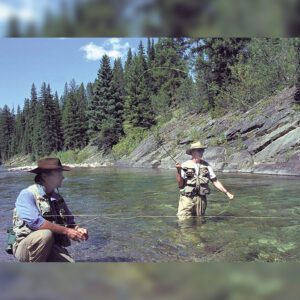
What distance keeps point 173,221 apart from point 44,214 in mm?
3886

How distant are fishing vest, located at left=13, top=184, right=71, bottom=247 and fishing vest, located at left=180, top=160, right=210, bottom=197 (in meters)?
2.98

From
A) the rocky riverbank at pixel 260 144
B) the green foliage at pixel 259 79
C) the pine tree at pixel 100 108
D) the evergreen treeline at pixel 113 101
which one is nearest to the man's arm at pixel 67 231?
the evergreen treeline at pixel 113 101

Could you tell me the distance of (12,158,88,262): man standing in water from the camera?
3061mm

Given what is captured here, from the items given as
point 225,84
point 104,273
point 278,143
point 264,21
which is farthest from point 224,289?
point 278,143

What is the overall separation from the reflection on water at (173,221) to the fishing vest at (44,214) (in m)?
1.08

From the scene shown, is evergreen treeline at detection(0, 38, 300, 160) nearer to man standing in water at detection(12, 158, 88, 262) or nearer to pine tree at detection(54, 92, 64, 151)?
pine tree at detection(54, 92, 64, 151)

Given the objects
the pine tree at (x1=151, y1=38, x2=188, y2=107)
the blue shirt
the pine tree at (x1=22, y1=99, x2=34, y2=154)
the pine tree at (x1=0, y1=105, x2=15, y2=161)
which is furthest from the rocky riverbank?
Answer: the pine tree at (x1=0, y1=105, x2=15, y2=161)

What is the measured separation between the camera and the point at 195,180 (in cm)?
612

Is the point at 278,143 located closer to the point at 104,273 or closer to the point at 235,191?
the point at 235,191

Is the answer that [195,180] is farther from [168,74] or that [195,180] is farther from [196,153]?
[168,74]

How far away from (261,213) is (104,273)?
23.0ft

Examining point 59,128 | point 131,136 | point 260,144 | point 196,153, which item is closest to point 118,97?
point 59,128

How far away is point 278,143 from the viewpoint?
48.6 ft

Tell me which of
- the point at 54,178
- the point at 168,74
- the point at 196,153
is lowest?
the point at 54,178
